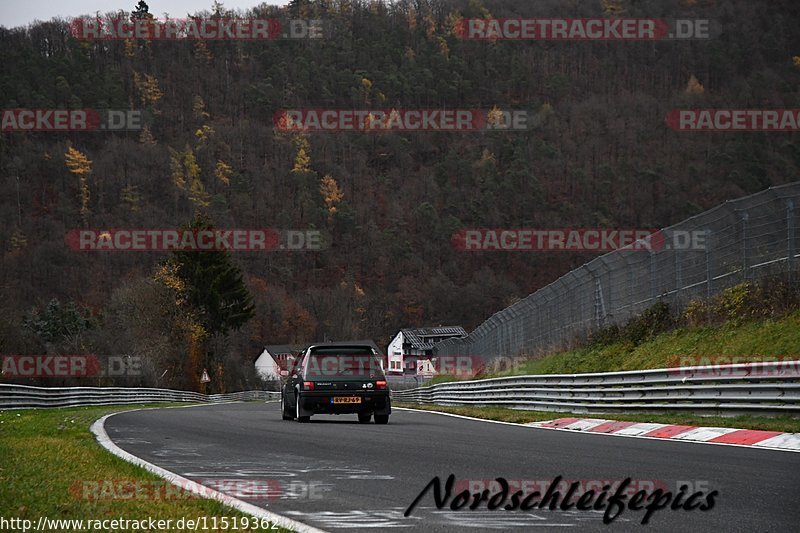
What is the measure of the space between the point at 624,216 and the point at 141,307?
9674cm

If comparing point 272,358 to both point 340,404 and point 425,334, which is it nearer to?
point 425,334

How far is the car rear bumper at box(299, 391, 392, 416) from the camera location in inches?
791

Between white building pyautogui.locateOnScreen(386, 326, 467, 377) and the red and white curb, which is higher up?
white building pyautogui.locateOnScreen(386, 326, 467, 377)

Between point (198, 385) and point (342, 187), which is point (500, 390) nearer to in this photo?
point (198, 385)

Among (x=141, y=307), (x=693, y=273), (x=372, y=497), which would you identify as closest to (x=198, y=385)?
(x=141, y=307)

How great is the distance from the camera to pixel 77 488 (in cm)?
802

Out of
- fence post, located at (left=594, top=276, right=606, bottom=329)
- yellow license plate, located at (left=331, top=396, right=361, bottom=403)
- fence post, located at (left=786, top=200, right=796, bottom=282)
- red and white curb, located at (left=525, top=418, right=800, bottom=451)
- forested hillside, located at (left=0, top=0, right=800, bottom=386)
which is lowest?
red and white curb, located at (left=525, top=418, right=800, bottom=451)

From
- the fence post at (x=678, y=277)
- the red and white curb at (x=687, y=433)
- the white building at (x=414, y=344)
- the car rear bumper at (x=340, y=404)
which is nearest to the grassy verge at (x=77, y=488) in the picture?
the car rear bumper at (x=340, y=404)

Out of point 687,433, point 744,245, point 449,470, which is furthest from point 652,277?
point 449,470

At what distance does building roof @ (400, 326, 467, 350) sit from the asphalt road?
358ft

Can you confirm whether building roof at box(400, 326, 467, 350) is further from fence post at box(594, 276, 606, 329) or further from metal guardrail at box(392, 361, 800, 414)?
fence post at box(594, 276, 606, 329)

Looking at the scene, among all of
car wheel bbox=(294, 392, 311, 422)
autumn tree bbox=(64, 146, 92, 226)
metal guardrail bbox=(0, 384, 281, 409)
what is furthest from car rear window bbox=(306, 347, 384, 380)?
autumn tree bbox=(64, 146, 92, 226)

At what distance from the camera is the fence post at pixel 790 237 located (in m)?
18.9

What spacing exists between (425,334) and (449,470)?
11857cm
